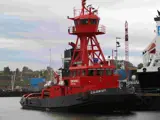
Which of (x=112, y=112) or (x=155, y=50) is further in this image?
(x=155, y=50)

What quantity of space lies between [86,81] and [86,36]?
224 inches

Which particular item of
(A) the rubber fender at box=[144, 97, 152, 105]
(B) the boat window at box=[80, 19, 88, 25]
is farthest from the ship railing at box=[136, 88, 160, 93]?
(B) the boat window at box=[80, 19, 88, 25]

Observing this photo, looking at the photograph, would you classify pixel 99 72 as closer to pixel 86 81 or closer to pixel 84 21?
pixel 86 81

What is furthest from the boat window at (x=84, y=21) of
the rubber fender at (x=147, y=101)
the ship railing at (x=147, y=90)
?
the rubber fender at (x=147, y=101)

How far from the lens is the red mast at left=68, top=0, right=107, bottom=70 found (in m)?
48.8

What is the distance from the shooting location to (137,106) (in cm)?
5119

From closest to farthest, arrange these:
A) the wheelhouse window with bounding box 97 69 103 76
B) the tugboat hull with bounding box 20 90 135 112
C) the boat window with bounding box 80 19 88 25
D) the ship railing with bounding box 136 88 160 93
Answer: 1. the tugboat hull with bounding box 20 90 135 112
2. the wheelhouse window with bounding box 97 69 103 76
3. the boat window with bounding box 80 19 88 25
4. the ship railing with bounding box 136 88 160 93

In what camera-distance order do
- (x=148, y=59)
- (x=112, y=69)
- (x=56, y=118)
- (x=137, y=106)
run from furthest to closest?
(x=148, y=59) < (x=137, y=106) < (x=112, y=69) < (x=56, y=118)

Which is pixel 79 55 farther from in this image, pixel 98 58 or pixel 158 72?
pixel 158 72

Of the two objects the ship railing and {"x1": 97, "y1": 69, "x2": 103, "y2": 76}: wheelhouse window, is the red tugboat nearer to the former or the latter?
{"x1": 97, "y1": 69, "x2": 103, "y2": 76}: wheelhouse window

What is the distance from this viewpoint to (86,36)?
49812 millimetres

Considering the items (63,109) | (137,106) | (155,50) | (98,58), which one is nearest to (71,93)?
(63,109)

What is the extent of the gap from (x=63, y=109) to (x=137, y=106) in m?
8.35

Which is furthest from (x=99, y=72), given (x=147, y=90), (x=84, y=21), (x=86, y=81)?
(x=147, y=90)
